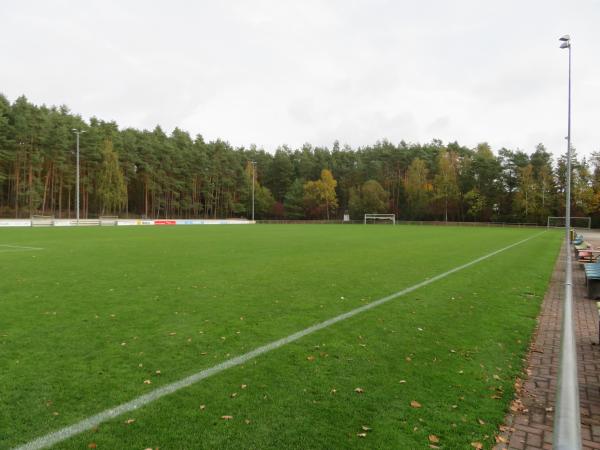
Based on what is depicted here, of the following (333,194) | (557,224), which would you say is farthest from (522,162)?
(333,194)

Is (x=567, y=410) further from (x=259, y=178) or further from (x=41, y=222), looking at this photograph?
(x=259, y=178)

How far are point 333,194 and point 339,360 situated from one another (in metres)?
87.6

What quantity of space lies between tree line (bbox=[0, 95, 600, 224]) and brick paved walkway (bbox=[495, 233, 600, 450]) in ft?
216

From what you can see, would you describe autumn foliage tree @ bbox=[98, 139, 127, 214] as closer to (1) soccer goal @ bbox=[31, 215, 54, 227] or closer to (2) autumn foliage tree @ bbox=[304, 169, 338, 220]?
(1) soccer goal @ bbox=[31, 215, 54, 227]

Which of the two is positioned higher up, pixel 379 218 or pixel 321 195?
pixel 321 195

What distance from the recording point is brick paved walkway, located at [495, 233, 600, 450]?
11.5ft

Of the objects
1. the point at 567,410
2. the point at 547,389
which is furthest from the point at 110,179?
the point at 567,410

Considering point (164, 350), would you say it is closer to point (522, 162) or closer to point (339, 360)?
point (339, 360)

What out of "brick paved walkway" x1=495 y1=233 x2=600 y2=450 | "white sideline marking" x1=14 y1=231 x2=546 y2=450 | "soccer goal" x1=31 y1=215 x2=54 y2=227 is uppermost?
"soccer goal" x1=31 y1=215 x2=54 y2=227

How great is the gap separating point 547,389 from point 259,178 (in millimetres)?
100096

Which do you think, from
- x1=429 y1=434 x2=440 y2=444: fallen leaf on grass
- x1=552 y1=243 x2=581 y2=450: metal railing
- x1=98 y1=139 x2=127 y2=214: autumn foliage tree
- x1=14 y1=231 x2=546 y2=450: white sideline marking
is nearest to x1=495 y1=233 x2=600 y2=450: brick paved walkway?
x1=429 y1=434 x2=440 y2=444: fallen leaf on grass

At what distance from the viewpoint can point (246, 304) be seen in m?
8.02

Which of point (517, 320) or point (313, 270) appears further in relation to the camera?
point (313, 270)

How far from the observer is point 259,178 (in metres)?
103
